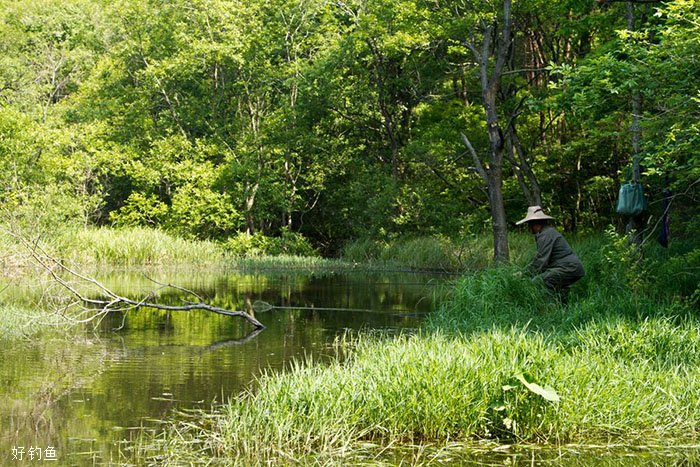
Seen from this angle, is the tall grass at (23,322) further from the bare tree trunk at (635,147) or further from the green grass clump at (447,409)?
the bare tree trunk at (635,147)

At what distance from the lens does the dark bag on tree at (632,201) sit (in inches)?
476

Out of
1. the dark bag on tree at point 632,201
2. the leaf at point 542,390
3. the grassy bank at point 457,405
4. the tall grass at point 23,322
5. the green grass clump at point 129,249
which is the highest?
the dark bag on tree at point 632,201

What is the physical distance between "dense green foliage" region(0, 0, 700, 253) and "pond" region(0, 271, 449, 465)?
29.3 feet

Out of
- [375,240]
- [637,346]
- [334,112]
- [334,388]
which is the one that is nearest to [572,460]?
[334,388]

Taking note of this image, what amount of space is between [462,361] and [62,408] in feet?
11.0

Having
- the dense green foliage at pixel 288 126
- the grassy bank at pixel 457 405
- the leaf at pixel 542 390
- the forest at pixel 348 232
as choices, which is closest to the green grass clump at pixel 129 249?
the forest at pixel 348 232

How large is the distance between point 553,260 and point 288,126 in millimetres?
22711

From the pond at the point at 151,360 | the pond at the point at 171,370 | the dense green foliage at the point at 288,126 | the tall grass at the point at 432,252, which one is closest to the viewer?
the pond at the point at 171,370

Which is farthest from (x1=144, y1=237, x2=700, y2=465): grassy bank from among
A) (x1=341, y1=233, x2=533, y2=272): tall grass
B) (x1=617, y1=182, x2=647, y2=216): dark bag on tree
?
(x1=341, y1=233, x2=533, y2=272): tall grass

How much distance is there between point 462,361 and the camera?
691 cm

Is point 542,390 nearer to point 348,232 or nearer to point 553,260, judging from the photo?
point 553,260

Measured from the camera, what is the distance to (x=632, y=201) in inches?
477

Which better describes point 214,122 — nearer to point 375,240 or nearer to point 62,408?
point 375,240

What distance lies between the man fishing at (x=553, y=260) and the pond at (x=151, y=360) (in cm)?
214
